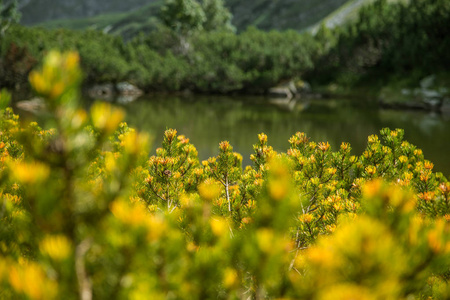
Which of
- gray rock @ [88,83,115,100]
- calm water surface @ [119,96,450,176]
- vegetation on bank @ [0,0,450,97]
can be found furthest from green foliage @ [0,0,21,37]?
calm water surface @ [119,96,450,176]

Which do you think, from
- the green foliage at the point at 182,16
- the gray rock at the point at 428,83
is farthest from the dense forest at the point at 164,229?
the green foliage at the point at 182,16

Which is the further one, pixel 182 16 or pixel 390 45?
pixel 182 16

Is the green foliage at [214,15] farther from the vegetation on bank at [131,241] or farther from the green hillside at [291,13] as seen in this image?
the vegetation on bank at [131,241]

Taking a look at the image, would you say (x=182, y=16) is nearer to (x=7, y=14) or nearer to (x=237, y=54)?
(x=237, y=54)

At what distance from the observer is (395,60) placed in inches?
1821

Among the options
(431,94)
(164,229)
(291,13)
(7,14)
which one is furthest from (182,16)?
(291,13)

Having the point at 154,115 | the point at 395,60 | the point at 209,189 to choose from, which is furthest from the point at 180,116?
the point at 395,60

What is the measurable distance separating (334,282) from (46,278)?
1.08m

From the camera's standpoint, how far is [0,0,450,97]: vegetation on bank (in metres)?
48.4

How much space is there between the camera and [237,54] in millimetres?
59562

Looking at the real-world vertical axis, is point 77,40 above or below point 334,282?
below

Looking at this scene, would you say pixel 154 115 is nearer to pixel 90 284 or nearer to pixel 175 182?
pixel 175 182

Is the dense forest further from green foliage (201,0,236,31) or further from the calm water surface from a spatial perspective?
green foliage (201,0,236,31)

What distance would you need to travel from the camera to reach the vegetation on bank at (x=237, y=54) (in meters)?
48.4
